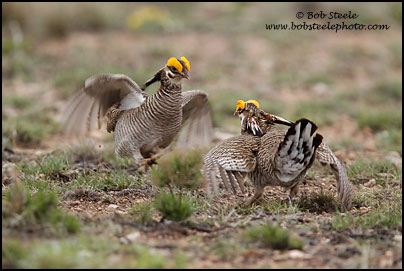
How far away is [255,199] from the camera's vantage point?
5246 mm

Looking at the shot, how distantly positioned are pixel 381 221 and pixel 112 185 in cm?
264

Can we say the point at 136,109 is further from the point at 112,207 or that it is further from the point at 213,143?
the point at 213,143

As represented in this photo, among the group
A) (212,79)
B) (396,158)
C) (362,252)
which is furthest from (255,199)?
(212,79)

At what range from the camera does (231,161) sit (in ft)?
16.3

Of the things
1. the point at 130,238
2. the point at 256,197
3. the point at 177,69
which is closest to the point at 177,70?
the point at 177,69

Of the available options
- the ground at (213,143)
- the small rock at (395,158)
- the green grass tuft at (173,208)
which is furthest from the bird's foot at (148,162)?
the small rock at (395,158)

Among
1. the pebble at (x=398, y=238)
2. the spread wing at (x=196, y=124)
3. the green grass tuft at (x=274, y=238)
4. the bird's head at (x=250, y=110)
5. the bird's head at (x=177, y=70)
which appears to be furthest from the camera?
the spread wing at (x=196, y=124)

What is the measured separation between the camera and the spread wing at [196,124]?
6.95m

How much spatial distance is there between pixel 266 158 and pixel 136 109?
5.57 feet

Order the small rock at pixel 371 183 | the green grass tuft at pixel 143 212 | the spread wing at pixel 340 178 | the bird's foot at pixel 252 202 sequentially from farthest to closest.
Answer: the small rock at pixel 371 183 < the bird's foot at pixel 252 202 < the spread wing at pixel 340 178 < the green grass tuft at pixel 143 212

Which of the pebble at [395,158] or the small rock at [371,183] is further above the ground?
the pebble at [395,158]

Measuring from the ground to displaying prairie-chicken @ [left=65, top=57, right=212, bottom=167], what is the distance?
1.21 feet

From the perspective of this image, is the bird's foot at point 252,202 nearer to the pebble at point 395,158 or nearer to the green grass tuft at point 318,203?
the green grass tuft at point 318,203

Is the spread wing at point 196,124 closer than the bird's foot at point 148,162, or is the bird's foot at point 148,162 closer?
the bird's foot at point 148,162
